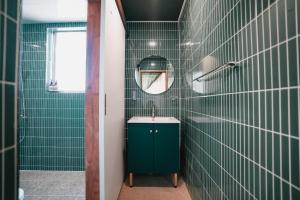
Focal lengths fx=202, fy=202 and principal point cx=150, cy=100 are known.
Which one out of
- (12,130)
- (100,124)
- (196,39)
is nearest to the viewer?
(12,130)

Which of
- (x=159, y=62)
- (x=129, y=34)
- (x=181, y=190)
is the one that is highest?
(x=129, y=34)

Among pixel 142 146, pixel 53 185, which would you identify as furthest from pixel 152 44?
pixel 53 185

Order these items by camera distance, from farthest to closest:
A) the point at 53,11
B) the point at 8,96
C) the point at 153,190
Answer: the point at 53,11 → the point at 153,190 → the point at 8,96

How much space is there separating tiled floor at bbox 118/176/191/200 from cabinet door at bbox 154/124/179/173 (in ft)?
0.74

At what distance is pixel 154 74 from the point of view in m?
3.16

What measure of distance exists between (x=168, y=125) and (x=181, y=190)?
82 centimetres

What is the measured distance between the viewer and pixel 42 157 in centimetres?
300

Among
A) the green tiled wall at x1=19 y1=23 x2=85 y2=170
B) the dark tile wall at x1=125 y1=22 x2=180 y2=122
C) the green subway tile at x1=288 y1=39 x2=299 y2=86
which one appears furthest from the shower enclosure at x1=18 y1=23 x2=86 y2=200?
the green subway tile at x1=288 y1=39 x2=299 y2=86

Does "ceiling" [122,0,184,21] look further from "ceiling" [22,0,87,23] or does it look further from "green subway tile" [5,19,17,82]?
"green subway tile" [5,19,17,82]

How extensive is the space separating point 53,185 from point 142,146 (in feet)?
4.05

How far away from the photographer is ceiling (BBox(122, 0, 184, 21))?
2.59 meters

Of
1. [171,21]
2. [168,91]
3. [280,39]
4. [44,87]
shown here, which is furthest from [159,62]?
[280,39]

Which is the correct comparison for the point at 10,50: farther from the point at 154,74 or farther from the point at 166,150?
the point at 154,74

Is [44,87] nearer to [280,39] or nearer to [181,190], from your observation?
[181,190]
